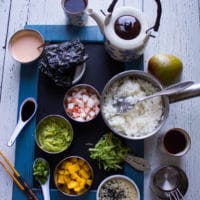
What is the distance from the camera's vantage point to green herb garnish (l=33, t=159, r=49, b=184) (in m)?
1.28

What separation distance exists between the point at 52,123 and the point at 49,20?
1.21ft

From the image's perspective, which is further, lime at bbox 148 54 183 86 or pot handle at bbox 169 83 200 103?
lime at bbox 148 54 183 86

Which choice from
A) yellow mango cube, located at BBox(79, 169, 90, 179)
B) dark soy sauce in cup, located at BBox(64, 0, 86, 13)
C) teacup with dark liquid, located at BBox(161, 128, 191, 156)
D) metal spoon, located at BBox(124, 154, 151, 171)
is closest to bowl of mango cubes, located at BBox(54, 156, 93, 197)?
yellow mango cube, located at BBox(79, 169, 90, 179)

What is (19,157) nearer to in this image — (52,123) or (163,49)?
(52,123)

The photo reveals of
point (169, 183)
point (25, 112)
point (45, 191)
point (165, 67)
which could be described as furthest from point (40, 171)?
point (165, 67)

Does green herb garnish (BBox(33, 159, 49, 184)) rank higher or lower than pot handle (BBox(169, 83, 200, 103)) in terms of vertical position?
lower

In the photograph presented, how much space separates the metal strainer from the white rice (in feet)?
0.49

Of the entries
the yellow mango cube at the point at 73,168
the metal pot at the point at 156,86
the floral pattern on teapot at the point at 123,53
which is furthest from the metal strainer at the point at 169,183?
the floral pattern on teapot at the point at 123,53

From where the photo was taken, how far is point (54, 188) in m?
1.30

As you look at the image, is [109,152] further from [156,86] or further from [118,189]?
[156,86]

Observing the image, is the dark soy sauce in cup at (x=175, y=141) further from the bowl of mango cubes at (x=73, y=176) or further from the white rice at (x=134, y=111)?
the bowl of mango cubes at (x=73, y=176)

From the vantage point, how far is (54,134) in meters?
1.31

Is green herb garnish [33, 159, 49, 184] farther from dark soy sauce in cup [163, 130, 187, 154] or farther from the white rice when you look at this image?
dark soy sauce in cup [163, 130, 187, 154]

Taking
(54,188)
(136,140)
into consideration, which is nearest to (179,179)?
(136,140)
